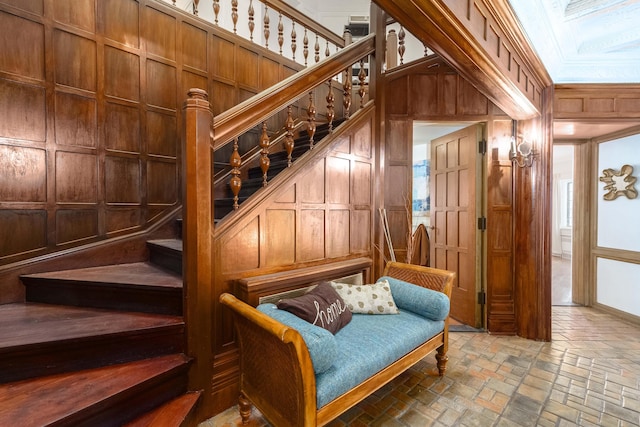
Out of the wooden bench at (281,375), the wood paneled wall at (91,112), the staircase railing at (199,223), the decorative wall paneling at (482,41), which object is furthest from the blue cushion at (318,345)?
the wood paneled wall at (91,112)

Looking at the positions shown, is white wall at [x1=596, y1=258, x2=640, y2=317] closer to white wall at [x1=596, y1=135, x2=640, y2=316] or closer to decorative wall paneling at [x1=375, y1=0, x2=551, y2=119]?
white wall at [x1=596, y1=135, x2=640, y2=316]

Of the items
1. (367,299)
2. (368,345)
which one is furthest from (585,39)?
(368,345)

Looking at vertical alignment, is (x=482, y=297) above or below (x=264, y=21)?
below

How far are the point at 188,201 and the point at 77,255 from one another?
4.45 ft

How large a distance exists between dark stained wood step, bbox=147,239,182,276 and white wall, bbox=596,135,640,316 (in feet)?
16.3

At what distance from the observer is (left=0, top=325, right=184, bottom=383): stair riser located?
4.42 feet

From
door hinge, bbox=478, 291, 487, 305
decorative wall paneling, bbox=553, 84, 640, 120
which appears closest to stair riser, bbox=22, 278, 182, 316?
door hinge, bbox=478, 291, 487, 305

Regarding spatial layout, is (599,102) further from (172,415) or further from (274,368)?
(172,415)

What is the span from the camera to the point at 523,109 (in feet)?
9.05

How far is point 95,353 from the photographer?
149 cm

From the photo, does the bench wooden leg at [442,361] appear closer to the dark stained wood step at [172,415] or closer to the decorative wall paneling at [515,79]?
the decorative wall paneling at [515,79]

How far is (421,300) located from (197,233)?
5.42 ft

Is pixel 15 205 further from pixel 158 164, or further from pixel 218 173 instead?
pixel 218 173

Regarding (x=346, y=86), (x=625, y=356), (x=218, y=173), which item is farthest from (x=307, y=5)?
(x=625, y=356)
